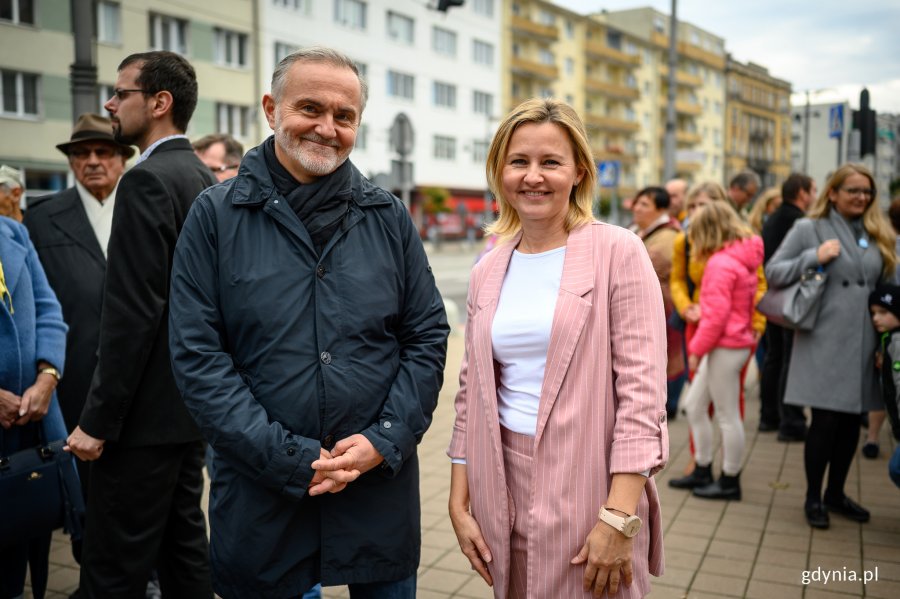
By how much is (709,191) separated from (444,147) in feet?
142

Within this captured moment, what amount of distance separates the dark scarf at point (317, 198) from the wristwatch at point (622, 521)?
1091mm

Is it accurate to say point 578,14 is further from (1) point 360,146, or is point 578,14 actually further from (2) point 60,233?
(2) point 60,233

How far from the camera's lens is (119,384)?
2881 millimetres

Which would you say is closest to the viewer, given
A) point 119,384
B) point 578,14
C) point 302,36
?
point 119,384

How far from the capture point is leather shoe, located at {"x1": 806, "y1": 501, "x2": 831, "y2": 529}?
471cm

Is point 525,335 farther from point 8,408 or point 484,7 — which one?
point 484,7

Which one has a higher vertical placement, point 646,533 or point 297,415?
point 297,415

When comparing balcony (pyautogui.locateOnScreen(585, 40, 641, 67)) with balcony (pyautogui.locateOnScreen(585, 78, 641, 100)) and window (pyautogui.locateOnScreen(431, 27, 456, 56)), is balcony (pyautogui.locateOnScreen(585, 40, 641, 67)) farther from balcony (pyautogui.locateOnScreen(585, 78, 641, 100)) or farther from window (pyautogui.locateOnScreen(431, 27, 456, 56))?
window (pyautogui.locateOnScreen(431, 27, 456, 56))

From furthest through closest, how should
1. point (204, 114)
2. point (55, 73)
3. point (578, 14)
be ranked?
1. point (578, 14)
2. point (204, 114)
3. point (55, 73)

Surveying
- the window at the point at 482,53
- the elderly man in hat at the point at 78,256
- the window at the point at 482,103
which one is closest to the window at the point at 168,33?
the window at the point at 482,103

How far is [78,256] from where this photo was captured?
3.93m

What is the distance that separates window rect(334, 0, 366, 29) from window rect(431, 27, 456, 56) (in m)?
6.00

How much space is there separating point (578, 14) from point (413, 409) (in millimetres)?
65503

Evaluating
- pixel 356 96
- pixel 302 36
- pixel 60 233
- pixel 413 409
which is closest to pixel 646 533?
pixel 413 409
